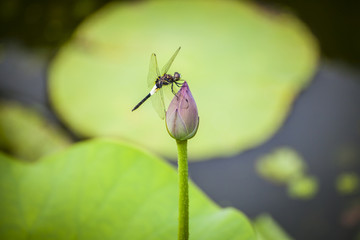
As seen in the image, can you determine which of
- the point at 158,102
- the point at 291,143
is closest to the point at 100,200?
the point at 158,102

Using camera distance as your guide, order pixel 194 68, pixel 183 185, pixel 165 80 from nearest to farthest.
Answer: pixel 183 185, pixel 165 80, pixel 194 68

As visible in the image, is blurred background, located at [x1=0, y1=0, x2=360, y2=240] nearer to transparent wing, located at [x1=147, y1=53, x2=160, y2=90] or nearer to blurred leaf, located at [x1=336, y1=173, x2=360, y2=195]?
blurred leaf, located at [x1=336, y1=173, x2=360, y2=195]

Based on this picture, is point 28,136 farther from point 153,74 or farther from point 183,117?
point 183,117

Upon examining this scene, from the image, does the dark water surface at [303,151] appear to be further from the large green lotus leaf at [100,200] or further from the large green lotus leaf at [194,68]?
the large green lotus leaf at [100,200]

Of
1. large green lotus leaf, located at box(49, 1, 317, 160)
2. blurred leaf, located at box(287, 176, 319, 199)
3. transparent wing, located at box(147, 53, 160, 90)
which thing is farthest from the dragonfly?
blurred leaf, located at box(287, 176, 319, 199)

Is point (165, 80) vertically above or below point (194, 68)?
below

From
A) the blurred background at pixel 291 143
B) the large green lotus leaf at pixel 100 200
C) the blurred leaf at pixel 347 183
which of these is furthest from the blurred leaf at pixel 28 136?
the blurred leaf at pixel 347 183
